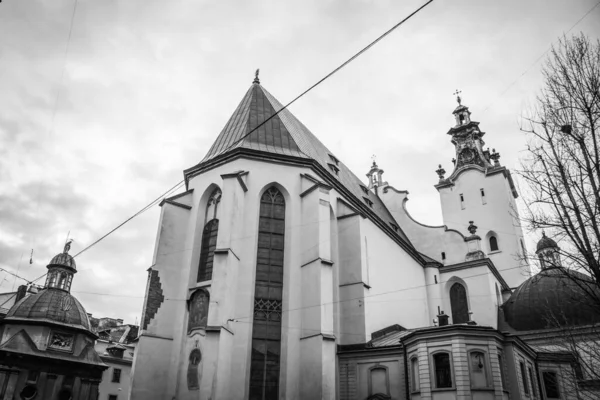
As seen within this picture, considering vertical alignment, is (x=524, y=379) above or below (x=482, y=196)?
below

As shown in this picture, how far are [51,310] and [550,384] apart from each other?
25825mm

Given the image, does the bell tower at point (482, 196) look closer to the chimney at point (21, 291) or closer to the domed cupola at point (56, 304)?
the domed cupola at point (56, 304)

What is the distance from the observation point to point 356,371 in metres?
18.6

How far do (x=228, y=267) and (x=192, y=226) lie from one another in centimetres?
379

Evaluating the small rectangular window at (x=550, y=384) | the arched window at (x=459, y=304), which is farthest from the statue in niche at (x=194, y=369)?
the arched window at (x=459, y=304)

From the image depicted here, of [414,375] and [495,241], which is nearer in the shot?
[414,375]

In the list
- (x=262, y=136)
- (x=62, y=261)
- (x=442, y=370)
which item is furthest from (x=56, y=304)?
(x=442, y=370)

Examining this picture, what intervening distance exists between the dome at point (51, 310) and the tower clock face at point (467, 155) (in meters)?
29.7

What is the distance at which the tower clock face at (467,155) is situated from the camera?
37.4 meters

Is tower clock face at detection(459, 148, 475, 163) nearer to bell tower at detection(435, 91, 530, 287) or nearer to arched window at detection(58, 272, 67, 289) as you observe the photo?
bell tower at detection(435, 91, 530, 287)

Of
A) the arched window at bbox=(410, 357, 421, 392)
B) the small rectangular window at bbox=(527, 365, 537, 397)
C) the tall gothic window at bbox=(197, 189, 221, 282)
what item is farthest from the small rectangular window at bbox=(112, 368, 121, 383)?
the small rectangular window at bbox=(527, 365, 537, 397)

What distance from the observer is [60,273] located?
95.1 feet

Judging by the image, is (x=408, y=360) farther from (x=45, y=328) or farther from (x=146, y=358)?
(x=45, y=328)

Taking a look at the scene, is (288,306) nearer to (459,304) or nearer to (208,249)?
(208,249)
